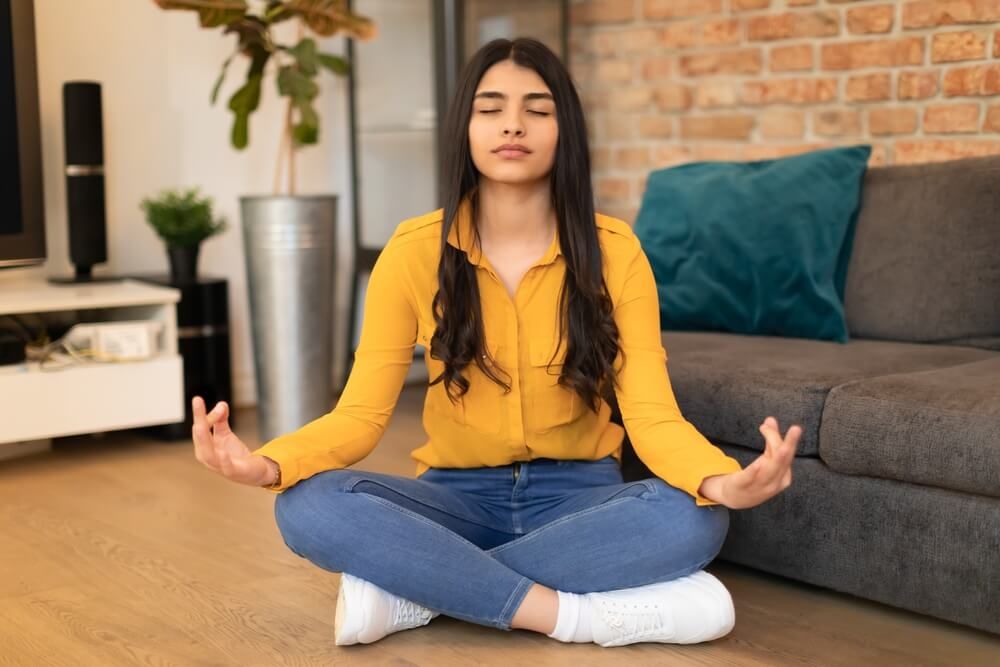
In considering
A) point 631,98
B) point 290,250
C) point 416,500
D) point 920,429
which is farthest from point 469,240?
point 631,98

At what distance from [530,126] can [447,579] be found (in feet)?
2.27

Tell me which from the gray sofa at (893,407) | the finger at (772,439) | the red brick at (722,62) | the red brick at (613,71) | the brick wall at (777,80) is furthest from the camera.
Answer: the red brick at (613,71)

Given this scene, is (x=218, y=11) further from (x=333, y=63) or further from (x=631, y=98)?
(x=631, y=98)

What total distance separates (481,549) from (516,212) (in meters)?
0.54

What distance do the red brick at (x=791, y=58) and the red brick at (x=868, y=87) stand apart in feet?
0.49

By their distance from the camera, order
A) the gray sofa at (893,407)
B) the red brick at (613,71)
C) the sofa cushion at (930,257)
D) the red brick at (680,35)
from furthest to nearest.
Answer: the red brick at (613,71), the red brick at (680,35), the sofa cushion at (930,257), the gray sofa at (893,407)

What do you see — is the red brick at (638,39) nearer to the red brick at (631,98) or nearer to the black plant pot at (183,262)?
the red brick at (631,98)

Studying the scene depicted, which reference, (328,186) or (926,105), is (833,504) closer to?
(926,105)

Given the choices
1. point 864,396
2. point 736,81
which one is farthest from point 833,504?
point 736,81

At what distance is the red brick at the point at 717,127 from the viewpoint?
11.8 ft

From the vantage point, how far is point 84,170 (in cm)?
336

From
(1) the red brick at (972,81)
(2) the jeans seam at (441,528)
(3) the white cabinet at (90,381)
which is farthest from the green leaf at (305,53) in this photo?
(2) the jeans seam at (441,528)

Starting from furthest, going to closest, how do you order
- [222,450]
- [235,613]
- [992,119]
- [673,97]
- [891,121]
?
[673,97]
[891,121]
[992,119]
[235,613]
[222,450]

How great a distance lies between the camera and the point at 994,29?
2.96 meters
